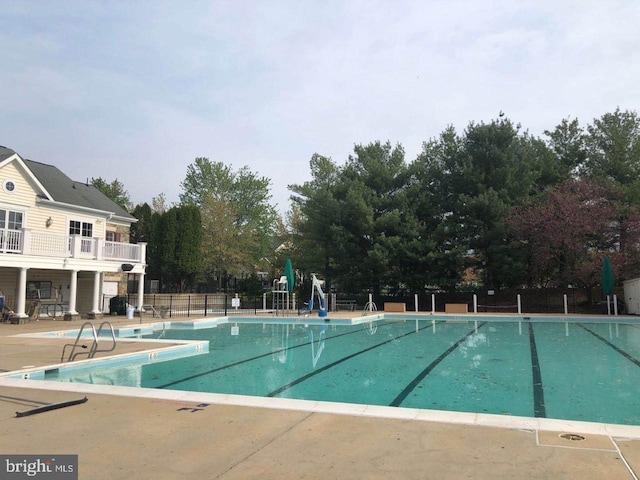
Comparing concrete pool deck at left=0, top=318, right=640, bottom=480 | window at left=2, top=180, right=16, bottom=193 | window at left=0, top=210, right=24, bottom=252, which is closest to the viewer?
concrete pool deck at left=0, top=318, right=640, bottom=480

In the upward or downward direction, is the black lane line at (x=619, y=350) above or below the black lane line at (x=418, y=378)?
above

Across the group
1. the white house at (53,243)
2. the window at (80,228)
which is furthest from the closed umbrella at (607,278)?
the window at (80,228)

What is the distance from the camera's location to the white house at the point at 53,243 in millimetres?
19109

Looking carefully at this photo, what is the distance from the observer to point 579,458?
3.67 m

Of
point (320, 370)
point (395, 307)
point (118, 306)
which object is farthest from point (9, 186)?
point (395, 307)

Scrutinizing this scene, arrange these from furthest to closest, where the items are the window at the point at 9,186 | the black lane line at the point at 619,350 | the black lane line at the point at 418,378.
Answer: the window at the point at 9,186, the black lane line at the point at 619,350, the black lane line at the point at 418,378

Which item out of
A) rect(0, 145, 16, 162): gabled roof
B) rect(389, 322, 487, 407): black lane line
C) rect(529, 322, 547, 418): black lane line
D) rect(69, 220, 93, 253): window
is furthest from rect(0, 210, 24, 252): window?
rect(529, 322, 547, 418): black lane line

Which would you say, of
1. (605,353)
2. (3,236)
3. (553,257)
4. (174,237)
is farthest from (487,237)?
(3,236)

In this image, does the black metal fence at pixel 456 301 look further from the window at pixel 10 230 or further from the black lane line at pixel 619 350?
the black lane line at pixel 619 350

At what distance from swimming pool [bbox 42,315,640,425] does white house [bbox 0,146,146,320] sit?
281 inches

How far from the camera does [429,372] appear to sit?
9.28m

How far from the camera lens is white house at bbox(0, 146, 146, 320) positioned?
19.1 meters

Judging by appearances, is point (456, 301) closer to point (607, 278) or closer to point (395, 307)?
point (395, 307)

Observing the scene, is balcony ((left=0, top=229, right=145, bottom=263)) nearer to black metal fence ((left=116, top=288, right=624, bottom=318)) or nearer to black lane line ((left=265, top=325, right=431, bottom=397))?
black metal fence ((left=116, top=288, right=624, bottom=318))
